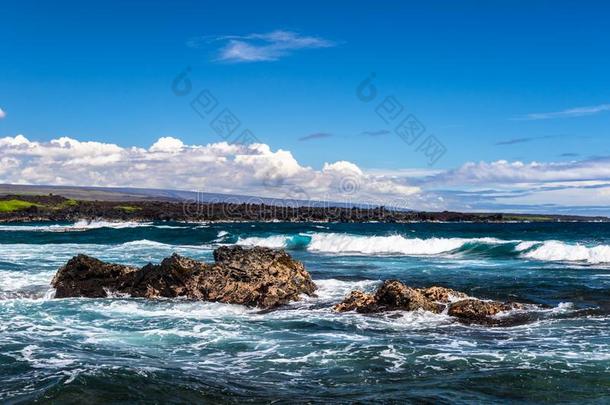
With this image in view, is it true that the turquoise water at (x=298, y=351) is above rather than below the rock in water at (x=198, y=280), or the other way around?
below

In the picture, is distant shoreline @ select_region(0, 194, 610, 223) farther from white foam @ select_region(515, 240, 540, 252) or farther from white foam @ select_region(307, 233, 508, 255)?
white foam @ select_region(515, 240, 540, 252)

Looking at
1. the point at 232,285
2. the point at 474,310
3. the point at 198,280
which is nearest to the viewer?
the point at 474,310

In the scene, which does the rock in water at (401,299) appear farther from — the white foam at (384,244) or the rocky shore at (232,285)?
the white foam at (384,244)

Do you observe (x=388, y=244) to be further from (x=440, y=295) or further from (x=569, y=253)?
(x=440, y=295)

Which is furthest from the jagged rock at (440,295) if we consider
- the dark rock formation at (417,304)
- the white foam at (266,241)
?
the white foam at (266,241)

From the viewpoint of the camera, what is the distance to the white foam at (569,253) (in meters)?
41.5

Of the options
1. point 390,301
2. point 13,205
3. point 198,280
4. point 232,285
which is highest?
point 13,205

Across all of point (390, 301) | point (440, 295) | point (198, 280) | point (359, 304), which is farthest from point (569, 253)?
point (198, 280)

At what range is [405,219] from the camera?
16600 centimetres

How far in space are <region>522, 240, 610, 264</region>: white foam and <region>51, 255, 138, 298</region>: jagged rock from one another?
29550 millimetres

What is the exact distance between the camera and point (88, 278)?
2356cm

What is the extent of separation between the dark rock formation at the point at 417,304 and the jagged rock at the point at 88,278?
28.6 feet

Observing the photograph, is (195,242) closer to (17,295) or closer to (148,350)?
(17,295)

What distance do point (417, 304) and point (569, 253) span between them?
98.8 ft
